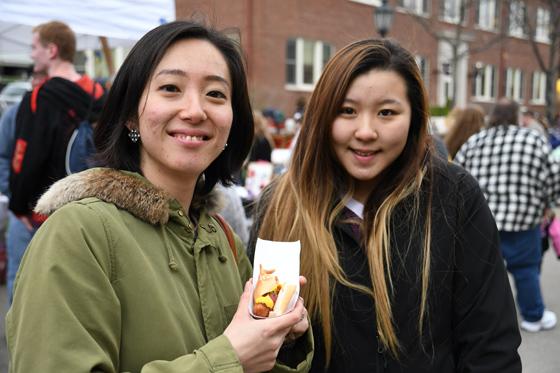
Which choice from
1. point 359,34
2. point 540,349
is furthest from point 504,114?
point 359,34

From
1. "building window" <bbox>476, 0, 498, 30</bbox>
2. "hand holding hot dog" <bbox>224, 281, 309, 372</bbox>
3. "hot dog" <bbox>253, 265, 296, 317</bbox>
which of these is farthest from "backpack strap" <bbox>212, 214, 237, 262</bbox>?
"building window" <bbox>476, 0, 498, 30</bbox>

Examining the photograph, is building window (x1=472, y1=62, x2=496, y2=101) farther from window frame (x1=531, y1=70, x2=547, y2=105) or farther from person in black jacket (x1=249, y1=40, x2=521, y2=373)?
person in black jacket (x1=249, y1=40, x2=521, y2=373)

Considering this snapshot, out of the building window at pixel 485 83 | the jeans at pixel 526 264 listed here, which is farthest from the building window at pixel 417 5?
the jeans at pixel 526 264

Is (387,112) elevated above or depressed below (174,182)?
above

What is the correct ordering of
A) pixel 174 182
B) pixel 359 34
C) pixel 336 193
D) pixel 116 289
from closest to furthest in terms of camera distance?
pixel 116 289
pixel 174 182
pixel 336 193
pixel 359 34

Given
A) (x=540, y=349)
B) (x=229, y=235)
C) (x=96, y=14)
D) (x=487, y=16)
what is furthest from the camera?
(x=487, y=16)

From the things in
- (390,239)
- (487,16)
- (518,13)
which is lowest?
(390,239)

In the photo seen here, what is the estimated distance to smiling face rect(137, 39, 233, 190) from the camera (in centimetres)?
152

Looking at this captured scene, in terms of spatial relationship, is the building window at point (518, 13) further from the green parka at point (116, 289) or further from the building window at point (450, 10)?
the green parka at point (116, 289)

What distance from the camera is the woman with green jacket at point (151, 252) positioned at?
120 cm

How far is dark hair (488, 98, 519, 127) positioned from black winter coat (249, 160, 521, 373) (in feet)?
12.2

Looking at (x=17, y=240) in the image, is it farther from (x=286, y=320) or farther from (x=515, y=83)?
(x=515, y=83)

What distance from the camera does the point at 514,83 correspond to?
31.8 m

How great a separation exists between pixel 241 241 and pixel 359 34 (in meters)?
12.8
